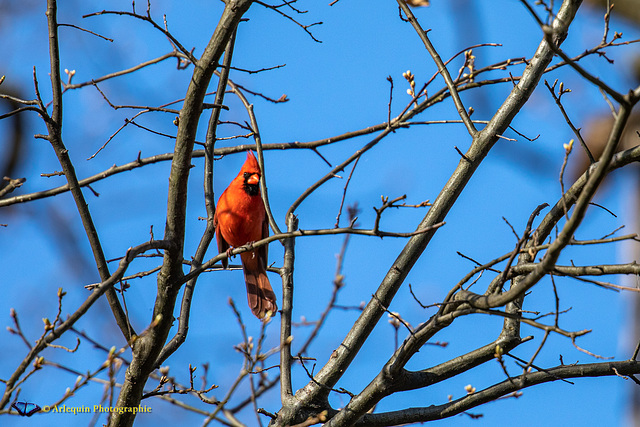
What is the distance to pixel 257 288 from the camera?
4.58 meters

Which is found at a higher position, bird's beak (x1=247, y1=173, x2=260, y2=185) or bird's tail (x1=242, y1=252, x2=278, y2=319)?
bird's beak (x1=247, y1=173, x2=260, y2=185)

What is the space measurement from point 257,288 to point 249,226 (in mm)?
429

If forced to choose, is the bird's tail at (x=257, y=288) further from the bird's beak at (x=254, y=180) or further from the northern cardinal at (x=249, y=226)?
the bird's beak at (x=254, y=180)

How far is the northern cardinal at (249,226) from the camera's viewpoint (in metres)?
4.50

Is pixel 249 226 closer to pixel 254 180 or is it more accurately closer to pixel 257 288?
pixel 254 180

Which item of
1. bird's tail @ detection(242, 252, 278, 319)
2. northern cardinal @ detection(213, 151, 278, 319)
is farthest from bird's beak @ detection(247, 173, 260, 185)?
bird's tail @ detection(242, 252, 278, 319)

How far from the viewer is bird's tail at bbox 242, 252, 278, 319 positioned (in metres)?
4.52

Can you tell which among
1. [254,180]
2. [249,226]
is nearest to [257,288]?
[249,226]

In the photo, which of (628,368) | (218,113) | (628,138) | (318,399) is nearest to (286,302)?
(318,399)

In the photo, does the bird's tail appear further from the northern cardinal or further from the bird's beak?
the bird's beak

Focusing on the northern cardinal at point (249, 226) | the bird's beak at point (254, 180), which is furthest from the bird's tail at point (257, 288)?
the bird's beak at point (254, 180)

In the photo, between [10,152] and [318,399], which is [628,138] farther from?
[10,152]

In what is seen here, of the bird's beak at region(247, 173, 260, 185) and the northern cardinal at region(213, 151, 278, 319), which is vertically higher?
the bird's beak at region(247, 173, 260, 185)

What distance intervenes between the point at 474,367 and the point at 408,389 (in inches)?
12.3
